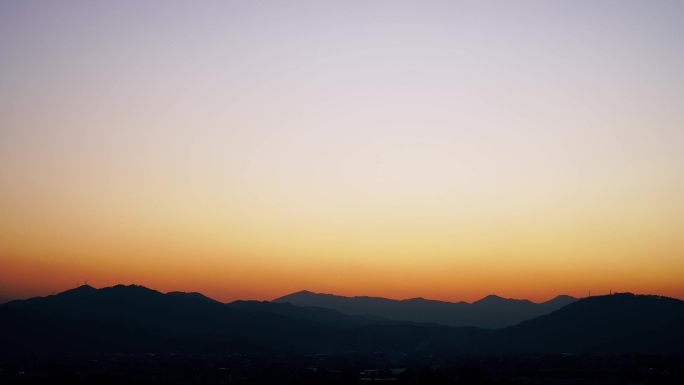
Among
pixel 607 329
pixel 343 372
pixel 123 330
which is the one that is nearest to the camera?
pixel 343 372

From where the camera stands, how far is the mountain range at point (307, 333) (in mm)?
139250

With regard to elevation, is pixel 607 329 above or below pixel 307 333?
below

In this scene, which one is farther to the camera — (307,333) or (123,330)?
(307,333)

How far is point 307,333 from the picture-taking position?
19675 centimetres

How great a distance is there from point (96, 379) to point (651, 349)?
96.5m

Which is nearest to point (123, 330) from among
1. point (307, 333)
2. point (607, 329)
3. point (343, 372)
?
Answer: point (307, 333)

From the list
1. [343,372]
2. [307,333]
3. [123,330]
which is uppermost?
[307,333]

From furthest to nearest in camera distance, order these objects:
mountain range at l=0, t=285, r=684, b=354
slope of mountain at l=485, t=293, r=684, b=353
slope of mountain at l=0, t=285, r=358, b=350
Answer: slope of mountain at l=0, t=285, r=358, b=350 < mountain range at l=0, t=285, r=684, b=354 < slope of mountain at l=485, t=293, r=684, b=353

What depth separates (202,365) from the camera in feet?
354

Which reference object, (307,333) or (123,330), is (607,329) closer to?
(307,333)

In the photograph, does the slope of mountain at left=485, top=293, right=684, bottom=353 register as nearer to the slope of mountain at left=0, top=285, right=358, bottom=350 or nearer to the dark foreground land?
the dark foreground land

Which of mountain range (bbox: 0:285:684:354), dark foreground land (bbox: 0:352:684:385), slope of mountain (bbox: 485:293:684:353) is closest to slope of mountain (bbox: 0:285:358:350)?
mountain range (bbox: 0:285:684:354)

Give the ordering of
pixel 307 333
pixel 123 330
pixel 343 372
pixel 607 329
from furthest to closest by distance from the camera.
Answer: pixel 307 333
pixel 123 330
pixel 607 329
pixel 343 372

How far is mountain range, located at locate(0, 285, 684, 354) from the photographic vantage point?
139 meters
